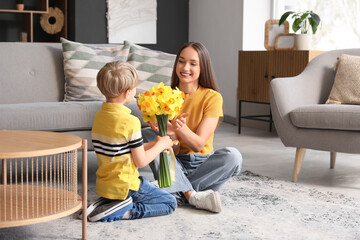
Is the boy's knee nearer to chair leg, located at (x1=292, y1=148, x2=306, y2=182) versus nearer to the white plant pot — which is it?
chair leg, located at (x1=292, y1=148, x2=306, y2=182)

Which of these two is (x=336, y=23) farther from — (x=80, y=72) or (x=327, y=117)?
(x=80, y=72)

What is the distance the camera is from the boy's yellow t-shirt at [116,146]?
204 centimetres

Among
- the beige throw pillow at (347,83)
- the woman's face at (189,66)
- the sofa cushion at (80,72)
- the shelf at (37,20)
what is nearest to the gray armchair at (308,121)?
the beige throw pillow at (347,83)

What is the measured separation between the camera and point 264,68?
16.3 feet

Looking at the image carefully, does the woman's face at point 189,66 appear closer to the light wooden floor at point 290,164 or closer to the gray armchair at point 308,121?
the gray armchair at point 308,121

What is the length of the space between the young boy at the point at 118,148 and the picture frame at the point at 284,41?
3.04 m

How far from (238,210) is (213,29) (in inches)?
165

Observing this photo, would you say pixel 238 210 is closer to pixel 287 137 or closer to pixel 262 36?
pixel 287 137

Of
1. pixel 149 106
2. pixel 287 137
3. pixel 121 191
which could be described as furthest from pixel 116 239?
pixel 287 137

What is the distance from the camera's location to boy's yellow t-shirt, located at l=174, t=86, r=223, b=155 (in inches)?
97.0

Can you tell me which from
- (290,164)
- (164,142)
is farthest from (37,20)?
(164,142)

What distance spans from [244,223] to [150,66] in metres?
1.69

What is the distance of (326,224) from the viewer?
220 centimetres

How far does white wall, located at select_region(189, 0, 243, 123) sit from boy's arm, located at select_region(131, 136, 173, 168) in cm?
371
